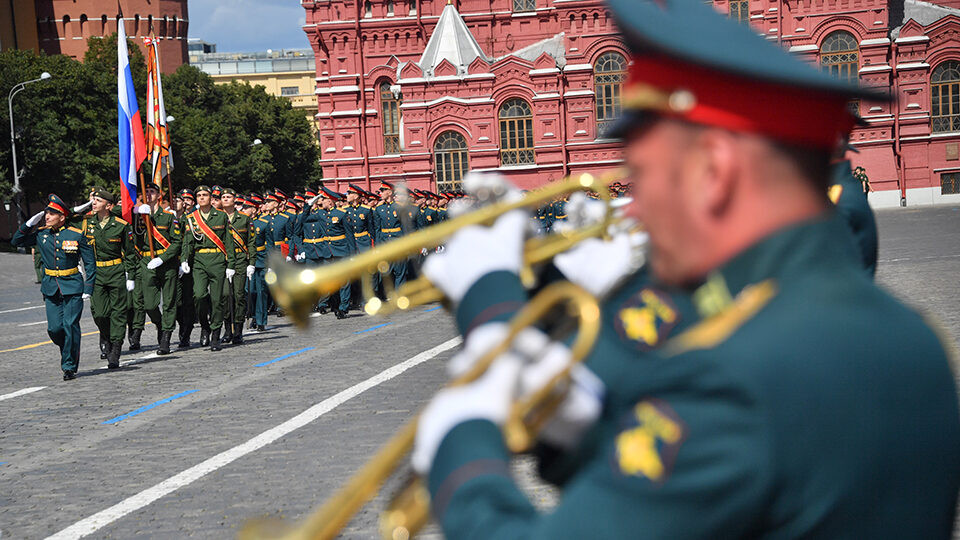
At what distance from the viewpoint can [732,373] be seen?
4.35 feet

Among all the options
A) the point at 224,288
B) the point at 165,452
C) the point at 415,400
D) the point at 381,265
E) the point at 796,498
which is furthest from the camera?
the point at 224,288

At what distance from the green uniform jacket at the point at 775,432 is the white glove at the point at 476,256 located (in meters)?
0.33

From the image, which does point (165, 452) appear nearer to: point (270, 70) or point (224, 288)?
point (224, 288)

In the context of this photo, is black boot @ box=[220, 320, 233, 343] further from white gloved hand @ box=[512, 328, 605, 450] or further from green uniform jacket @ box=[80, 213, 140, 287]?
white gloved hand @ box=[512, 328, 605, 450]

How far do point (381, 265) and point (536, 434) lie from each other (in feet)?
1.54

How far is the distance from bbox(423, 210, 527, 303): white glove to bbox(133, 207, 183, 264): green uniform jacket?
14277 millimetres

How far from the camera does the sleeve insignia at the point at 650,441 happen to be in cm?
131

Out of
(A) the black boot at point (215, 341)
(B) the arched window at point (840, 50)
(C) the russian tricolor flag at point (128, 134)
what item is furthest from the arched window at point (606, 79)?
(A) the black boot at point (215, 341)

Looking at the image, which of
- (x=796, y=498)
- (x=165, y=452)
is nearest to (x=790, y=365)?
(x=796, y=498)

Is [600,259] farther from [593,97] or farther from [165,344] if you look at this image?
[593,97]

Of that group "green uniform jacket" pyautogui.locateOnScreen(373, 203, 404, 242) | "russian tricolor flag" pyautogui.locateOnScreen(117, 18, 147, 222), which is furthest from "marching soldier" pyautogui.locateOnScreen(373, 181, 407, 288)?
"russian tricolor flag" pyautogui.locateOnScreen(117, 18, 147, 222)

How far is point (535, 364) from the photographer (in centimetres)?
154

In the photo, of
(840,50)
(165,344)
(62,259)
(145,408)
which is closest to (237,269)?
(165,344)

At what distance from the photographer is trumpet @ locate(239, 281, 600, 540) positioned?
1.53 m
